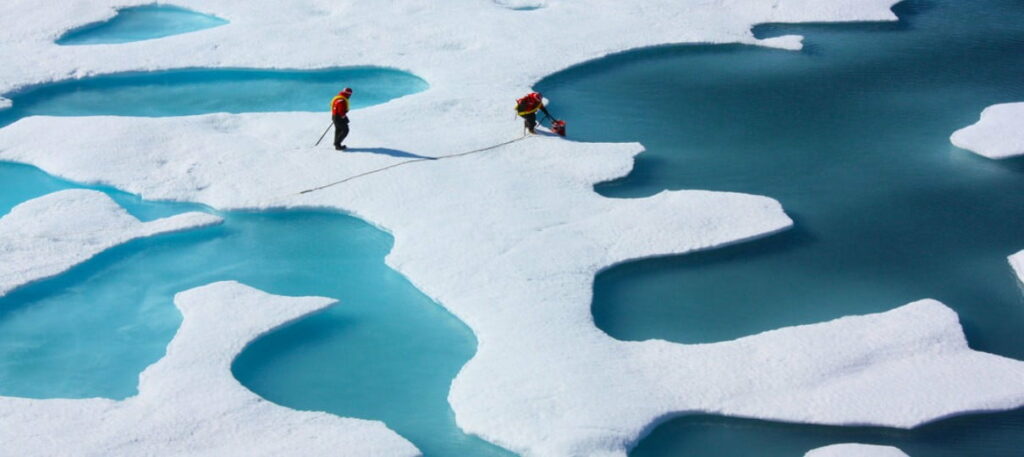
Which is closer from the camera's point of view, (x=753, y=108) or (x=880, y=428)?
(x=880, y=428)

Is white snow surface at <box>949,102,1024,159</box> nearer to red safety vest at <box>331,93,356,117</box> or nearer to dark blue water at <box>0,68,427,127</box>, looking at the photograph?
dark blue water at <box>0,68,427,127</box>

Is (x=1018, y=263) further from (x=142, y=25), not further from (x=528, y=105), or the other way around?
(x=142, y=25)

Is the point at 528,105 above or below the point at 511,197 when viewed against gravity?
above

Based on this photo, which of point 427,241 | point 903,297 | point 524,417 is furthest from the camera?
point 427,241

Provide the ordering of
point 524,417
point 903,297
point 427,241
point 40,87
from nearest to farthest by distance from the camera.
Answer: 1. point 524,417
2. point 903,297
3. point 427,241
4. point 40,87

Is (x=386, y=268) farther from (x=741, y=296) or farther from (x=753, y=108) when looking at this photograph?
(x=753, y=108)

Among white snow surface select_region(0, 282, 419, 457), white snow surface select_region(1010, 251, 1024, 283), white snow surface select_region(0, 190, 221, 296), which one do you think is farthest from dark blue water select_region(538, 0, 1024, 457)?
white snow surface select_region(0, 190, 221, 296)

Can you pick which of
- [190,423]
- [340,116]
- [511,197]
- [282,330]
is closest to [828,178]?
[511,197]

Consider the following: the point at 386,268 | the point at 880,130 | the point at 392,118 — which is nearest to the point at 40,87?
the point at 392,118
